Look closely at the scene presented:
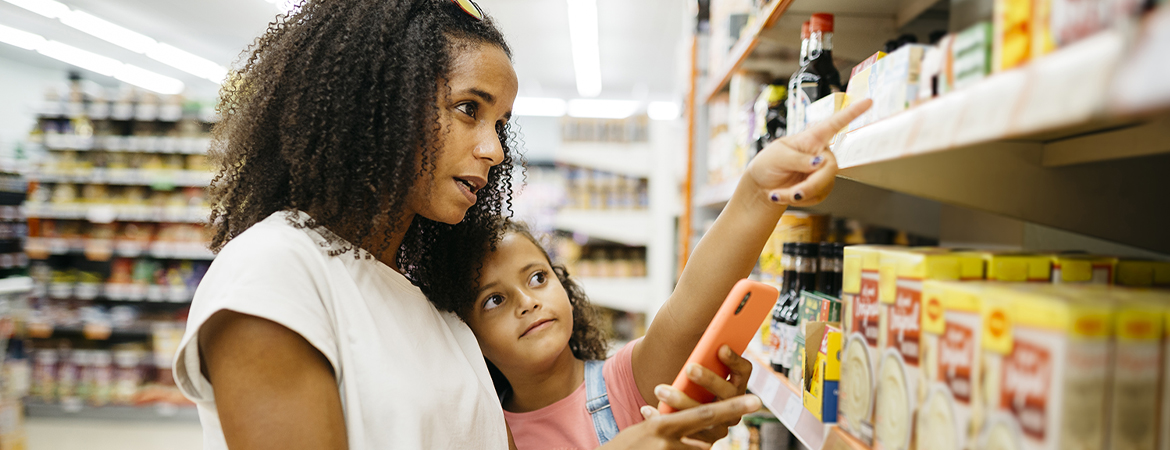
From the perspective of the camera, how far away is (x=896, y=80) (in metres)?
0.73

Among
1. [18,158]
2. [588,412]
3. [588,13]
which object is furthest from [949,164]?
[18,158]

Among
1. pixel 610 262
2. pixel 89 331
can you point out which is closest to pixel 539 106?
pixel 610 262

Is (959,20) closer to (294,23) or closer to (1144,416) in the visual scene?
(1144,416)

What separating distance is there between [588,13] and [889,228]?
534cm

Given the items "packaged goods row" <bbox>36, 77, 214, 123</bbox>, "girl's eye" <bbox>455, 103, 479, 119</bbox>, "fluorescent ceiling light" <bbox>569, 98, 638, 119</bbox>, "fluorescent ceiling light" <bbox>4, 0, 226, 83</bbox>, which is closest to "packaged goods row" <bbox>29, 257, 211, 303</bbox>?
"packaged goods row" <bbox>36, 77, 214, 123</bbox>

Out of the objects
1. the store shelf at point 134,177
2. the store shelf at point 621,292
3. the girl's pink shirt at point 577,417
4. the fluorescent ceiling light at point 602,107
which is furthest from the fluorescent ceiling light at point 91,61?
the girl's pink shirt at point 577,417

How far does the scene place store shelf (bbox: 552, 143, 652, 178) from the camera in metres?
4.14

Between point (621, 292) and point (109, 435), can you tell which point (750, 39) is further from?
point (109, 435)

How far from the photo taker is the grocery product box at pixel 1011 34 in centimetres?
47

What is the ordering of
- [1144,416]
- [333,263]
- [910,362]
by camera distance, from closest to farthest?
[1144,416], [910,362], [333,263]

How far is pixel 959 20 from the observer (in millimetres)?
1146

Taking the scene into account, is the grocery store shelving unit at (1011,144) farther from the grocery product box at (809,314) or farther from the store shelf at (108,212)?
the store shelf at (108,212)

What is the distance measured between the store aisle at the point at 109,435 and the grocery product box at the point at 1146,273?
5208 millimetres

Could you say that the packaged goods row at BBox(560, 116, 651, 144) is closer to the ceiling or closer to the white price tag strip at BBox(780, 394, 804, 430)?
the ceiling
